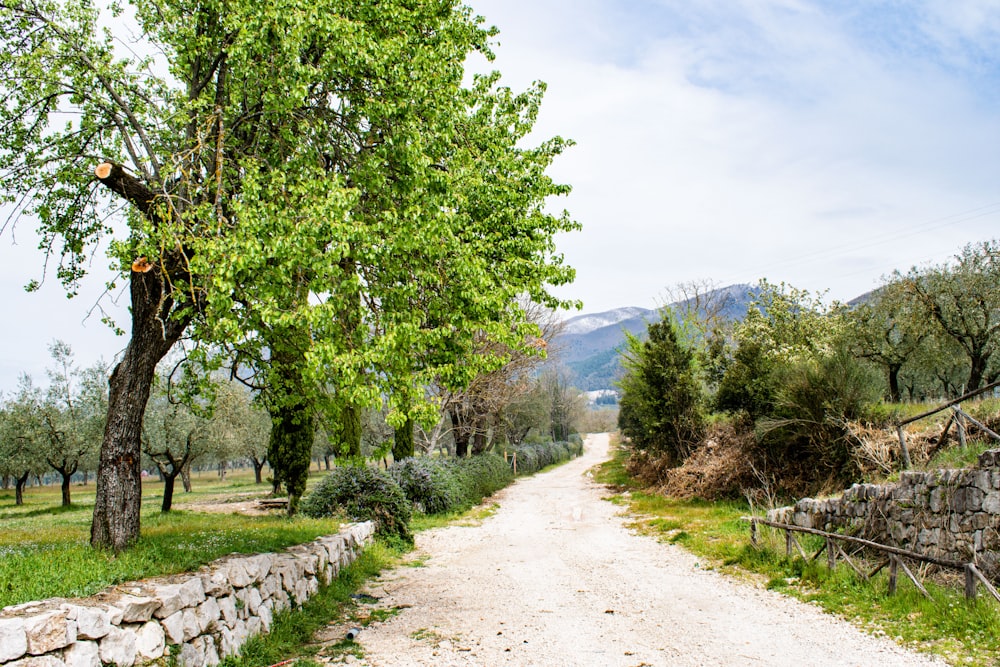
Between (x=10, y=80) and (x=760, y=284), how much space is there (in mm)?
34880

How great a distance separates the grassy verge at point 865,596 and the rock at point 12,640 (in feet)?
26.0

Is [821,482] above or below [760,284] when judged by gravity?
below

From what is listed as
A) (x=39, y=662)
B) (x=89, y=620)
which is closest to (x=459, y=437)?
(x=89, y=620)

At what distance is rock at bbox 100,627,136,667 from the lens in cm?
485

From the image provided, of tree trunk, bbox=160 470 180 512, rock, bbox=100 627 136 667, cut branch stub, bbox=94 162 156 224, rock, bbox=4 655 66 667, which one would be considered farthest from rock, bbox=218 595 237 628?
tree trunk, bbox=160 470 180 512

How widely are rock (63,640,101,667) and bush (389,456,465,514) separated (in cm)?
1416

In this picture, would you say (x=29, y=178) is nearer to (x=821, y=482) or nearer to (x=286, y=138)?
(x=286, y=138)

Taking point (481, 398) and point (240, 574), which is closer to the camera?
point (240, 574)

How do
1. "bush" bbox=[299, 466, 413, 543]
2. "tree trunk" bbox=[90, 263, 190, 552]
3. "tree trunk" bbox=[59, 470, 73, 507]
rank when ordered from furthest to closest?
"tree trunk" bbox=[59, 470, 73, 507] → "bush" bbox=[299, 466, 413, 543] → "tree trunk" bbox=[90, 263, 190, 552]

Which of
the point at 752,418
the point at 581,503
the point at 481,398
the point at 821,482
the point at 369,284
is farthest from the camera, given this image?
the point at 481,398

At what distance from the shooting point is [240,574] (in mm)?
7031

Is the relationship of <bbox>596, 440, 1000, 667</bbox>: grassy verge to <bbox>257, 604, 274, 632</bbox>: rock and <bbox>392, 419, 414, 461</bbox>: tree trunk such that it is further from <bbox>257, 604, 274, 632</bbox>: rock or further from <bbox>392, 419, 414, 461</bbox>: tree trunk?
<bbox>392, 419, 414, 461</bbox>: tree trunk

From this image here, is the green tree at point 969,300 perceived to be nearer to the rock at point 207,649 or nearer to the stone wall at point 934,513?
the stone wall at point 934,513

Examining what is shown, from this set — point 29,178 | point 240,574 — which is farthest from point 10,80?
point 240,574
